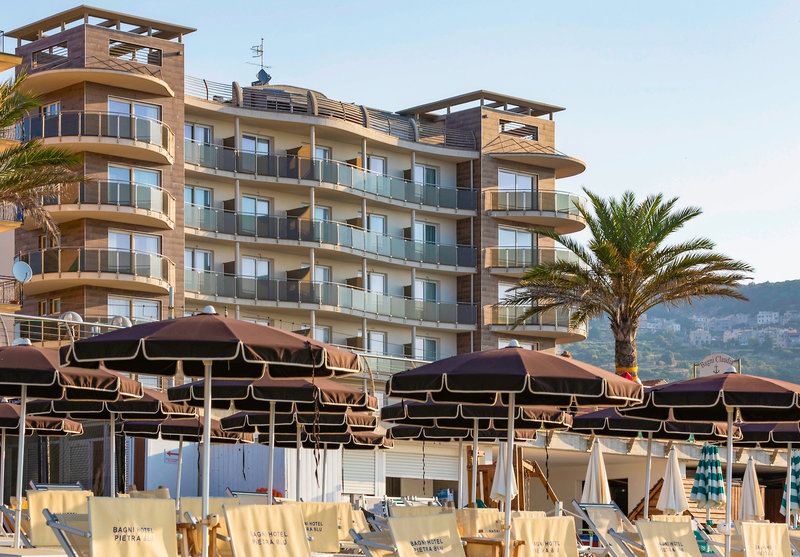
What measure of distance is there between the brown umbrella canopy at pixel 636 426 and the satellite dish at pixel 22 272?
2618 cm

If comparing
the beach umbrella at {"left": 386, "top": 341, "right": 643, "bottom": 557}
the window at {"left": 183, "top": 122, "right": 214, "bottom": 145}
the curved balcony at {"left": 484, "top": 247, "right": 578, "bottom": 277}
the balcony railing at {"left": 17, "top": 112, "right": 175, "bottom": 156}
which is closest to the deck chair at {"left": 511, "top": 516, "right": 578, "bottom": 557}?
the beach umbrella at {"left": 386, "top": 341, "right": 643, "bottom": 557}

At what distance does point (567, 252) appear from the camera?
192ft

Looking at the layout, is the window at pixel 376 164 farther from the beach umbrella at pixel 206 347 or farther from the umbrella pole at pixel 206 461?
the umbrella pole at pixel 206 461

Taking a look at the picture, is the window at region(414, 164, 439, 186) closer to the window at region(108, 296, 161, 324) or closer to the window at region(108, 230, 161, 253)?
the window at region(108, 230, 161, 253)

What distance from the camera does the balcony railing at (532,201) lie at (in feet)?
190

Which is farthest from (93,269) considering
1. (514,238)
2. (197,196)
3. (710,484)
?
(710,484)

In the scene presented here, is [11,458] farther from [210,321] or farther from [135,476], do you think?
[210,321]

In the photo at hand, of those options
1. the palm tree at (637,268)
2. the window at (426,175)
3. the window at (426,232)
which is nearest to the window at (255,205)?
the window at (426,232)

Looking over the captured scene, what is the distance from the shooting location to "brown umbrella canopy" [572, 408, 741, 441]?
67.8 feet

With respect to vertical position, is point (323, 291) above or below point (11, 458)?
above

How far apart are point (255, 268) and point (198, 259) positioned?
266 centimetres

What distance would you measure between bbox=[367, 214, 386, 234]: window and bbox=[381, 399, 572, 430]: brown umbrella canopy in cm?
3419

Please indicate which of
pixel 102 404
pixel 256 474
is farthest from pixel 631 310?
pixel 102 404

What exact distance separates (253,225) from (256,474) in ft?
65.7
